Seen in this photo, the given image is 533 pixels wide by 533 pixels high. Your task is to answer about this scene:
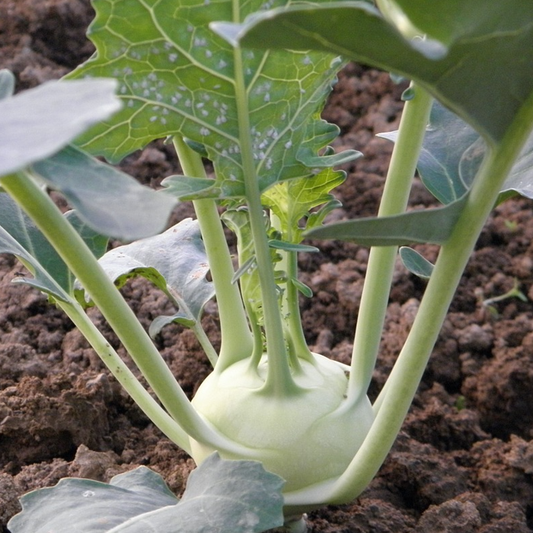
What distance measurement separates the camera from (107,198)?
0.41 meters

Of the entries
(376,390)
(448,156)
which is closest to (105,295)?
(448,156)

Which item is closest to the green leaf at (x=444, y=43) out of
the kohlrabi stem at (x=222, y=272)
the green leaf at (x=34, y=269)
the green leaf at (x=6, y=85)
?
the green leaf at (x=6, y=85)

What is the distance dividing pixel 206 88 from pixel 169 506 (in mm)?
382

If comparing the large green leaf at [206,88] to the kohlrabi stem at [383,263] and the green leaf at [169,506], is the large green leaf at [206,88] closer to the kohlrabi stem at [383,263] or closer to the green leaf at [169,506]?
the kohlrabi stem at [383,263]

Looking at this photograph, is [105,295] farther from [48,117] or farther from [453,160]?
→ [453,160]

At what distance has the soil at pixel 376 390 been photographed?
91 centimetres

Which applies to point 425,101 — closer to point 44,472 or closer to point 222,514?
point 222,514

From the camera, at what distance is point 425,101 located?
722 millimetres

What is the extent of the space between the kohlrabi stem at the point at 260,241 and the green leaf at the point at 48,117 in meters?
0.36

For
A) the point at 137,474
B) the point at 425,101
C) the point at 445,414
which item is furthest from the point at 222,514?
the point at 445,414

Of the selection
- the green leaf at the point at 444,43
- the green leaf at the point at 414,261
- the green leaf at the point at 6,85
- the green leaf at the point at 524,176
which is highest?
the green leaf at the point at 524,176

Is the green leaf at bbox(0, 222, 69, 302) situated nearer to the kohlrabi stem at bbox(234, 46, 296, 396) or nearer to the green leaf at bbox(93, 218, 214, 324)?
the green leaf at bbox(93, 218, 214, 324)

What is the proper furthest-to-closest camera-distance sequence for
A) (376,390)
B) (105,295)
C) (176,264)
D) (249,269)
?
(376,390), (176,264), (249,269), (105,295)

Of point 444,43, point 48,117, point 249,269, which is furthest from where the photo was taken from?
point 249,269
